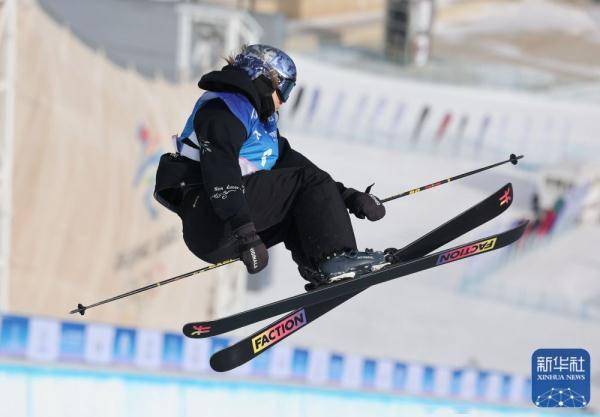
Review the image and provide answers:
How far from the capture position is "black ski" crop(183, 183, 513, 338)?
20.5 ft

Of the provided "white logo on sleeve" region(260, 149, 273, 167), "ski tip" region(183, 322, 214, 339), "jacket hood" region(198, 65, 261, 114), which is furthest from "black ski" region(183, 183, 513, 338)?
"jacket hood" region(198, 65, 261, 114)

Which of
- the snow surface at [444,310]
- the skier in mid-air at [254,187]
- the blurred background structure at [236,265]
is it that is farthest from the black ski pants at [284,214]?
the snow surface at [444,310]

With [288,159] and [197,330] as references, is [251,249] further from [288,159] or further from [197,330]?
[288,159]

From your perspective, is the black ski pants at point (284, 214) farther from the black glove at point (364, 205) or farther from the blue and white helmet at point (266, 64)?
the blue and white helmet at point (266, 64)

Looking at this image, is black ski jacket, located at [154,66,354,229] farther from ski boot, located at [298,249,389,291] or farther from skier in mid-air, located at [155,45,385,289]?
ski boot, located at [298,249,389,291]

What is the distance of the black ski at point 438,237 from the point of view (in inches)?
247

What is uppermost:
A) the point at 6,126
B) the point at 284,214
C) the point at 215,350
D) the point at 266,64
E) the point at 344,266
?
the point at 6,126

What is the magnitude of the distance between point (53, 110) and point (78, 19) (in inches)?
298

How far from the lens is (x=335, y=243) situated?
627 cm

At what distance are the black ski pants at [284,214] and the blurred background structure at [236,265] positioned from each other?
20.0 feet

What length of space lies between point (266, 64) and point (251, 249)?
0.92m

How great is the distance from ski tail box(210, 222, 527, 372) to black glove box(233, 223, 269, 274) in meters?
0.64

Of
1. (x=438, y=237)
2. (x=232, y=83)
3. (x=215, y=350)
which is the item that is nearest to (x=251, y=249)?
(x=232, y=83)

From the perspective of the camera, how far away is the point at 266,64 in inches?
238
